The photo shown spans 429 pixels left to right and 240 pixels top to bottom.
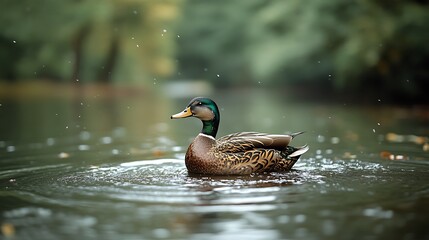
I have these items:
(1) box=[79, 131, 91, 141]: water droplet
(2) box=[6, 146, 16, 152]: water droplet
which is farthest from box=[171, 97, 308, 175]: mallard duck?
(1) box=[79, 131, 91, 141]: water droplet

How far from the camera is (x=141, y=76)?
152 ft

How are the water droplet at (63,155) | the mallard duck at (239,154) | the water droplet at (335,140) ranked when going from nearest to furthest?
1. the mallard duck at (239,154)
2. the water droplet at (63,155)
3. the water droplet at (335,140)

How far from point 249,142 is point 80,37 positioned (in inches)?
1263

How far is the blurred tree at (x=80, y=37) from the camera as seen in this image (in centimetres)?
3662

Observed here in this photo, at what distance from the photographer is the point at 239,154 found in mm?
8188

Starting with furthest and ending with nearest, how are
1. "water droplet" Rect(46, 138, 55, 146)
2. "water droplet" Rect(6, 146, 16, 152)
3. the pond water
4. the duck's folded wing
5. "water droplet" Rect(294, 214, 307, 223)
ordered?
"water droplet" Rect(46, 138, 55, 146) < "water droplet" Rect(6, 146, 16, 152) < the duck's folded wing < "water droplet" Rect(294, 214, 307, 223) < the pond water

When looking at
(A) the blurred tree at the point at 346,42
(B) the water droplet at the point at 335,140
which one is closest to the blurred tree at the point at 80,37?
(A) the blurred tree at the point at 346,42

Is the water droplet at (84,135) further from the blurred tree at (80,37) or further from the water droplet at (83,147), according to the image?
the blurred tree at (80,37)

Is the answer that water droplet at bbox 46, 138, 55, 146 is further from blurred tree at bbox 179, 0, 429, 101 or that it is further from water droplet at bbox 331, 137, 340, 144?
blurred tree at bbox 179, 0, 429, 101

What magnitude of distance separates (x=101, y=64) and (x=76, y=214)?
127 feet

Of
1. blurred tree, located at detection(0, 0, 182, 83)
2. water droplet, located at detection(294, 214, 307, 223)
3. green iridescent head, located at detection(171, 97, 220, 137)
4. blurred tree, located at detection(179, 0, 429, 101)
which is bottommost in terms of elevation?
water droplet, located at detection(294, 214, 307, 223)

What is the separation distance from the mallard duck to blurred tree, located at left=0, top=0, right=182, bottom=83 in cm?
2811

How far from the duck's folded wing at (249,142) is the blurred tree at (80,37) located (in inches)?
1108

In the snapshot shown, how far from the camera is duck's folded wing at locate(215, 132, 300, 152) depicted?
8.30 metres
